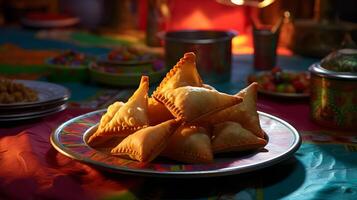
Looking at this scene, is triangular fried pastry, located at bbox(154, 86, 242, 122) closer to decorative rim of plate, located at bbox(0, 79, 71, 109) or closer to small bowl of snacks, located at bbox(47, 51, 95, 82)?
decorative rim of plate, located at bbox(0, 79, 71, 109)

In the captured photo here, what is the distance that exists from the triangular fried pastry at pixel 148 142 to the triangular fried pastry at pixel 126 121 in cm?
2

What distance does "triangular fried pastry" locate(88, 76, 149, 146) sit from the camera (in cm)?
75

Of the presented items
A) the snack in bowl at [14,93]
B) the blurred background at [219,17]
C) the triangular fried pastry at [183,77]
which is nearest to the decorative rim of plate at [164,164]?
the triangular fried pastry at [183,77]

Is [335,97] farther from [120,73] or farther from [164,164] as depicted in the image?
[120,73]

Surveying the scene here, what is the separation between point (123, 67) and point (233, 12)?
0.94 m

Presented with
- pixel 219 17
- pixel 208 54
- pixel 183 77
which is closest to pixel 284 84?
pixel 208 54

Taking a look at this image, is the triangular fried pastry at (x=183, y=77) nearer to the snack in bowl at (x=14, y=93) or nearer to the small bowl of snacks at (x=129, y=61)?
the snack in bowl at (x=14, y=93)

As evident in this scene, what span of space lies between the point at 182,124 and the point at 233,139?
3.0 inches

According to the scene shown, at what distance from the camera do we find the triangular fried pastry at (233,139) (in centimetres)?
74

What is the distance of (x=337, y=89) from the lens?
3.27 feet

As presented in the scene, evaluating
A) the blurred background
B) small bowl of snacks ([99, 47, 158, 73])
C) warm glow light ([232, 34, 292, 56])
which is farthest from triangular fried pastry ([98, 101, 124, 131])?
warm glow light ([232, 34, 292, 56])

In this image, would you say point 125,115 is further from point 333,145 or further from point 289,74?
point 289,74

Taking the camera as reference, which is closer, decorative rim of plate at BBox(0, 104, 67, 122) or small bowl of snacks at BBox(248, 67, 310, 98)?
decorative rim of plate at BBox(0, 104, 67, 122)

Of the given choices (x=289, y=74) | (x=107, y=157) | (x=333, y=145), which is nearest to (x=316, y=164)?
(x=333, y=145)
